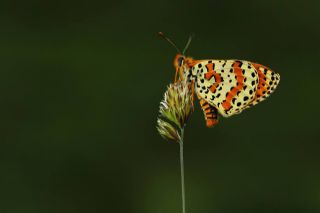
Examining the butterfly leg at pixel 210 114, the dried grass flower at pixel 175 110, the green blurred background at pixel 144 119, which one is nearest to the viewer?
the dried grass flower at pixel 175 110

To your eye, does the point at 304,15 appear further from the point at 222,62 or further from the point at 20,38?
the point at 222,62

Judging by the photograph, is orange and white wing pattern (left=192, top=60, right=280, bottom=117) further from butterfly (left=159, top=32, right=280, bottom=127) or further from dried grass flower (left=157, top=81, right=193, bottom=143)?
dried grass flower (left=157, top=81, right=193, bottom=143)

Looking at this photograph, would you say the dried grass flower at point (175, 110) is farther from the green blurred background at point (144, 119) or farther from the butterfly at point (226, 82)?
the green blurred background at point (144, 119)

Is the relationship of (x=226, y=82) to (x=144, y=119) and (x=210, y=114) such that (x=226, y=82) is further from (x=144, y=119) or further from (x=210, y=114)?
(x=144, y=119)

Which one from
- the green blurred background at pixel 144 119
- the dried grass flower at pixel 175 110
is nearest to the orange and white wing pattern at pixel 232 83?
the dried grass flower at pixel 175 110

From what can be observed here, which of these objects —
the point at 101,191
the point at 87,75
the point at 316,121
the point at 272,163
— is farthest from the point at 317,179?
the point at 87,75

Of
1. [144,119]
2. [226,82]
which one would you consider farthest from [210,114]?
[144,119]

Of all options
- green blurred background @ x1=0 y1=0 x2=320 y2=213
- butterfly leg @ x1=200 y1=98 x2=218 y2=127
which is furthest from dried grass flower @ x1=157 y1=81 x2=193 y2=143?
green blurred background @ x1=0 y1=0 x2=320 y2=213
